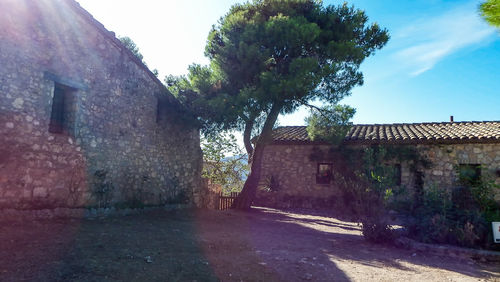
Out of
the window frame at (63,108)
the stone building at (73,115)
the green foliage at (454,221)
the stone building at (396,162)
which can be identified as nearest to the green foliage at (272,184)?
the stone building at (396,162)

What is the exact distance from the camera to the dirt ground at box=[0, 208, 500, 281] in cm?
396

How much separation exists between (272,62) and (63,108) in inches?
267

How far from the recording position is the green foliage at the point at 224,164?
64.5 feet

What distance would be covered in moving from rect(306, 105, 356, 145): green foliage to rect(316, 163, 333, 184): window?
260cm

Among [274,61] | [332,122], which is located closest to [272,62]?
[274,61]

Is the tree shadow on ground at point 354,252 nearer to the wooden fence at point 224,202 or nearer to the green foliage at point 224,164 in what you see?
the wooden fence at point 224,202

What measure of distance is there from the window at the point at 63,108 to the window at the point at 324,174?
11.2m

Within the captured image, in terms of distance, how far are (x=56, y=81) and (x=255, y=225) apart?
6.29 meters

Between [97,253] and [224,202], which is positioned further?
[224,202]

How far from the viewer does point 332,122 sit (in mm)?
13148

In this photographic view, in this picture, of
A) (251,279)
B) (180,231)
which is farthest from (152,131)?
(251,279)

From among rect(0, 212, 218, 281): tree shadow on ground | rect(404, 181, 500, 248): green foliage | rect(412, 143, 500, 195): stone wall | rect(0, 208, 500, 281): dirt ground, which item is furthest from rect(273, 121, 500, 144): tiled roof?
rect(0, 212, 218, 281): tree shadow on ground

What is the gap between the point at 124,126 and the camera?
9.11 metres

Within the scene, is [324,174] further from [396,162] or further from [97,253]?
[97,253]
